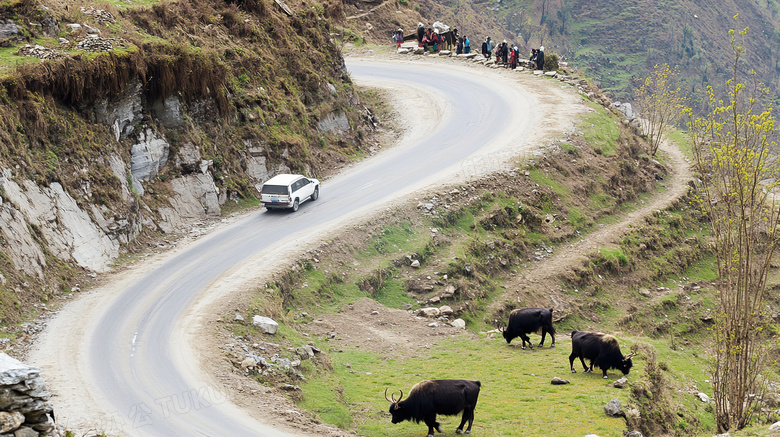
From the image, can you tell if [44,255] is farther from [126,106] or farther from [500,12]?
[500,12]

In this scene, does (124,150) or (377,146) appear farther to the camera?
(377,146)

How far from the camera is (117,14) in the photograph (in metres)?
35.6

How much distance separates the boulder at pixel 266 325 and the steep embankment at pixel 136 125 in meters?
7.93

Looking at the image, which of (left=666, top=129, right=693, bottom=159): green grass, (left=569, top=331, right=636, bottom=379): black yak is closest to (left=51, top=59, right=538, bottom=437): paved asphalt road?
(left=569, top=331, right=636, bottom=379): black yak

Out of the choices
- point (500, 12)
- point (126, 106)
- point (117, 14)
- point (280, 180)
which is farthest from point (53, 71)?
point (500, 12)

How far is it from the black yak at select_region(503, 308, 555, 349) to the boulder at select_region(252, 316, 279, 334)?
855 cm

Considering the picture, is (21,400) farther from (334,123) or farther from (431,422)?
(334,123)

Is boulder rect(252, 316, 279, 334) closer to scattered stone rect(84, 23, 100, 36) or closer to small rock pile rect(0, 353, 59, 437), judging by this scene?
small rock pile rect(0, 353, 59, 437)

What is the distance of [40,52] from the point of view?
1168 inches

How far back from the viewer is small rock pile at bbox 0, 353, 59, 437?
12180 mm

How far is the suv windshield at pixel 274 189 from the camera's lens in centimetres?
3400

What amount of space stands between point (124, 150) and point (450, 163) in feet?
60.2

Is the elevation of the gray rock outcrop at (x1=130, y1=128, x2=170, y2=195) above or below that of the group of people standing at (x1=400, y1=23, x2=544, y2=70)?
below

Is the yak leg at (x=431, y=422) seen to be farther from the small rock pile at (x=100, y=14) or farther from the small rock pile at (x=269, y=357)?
the small rock pile at (x=100, y=14)
